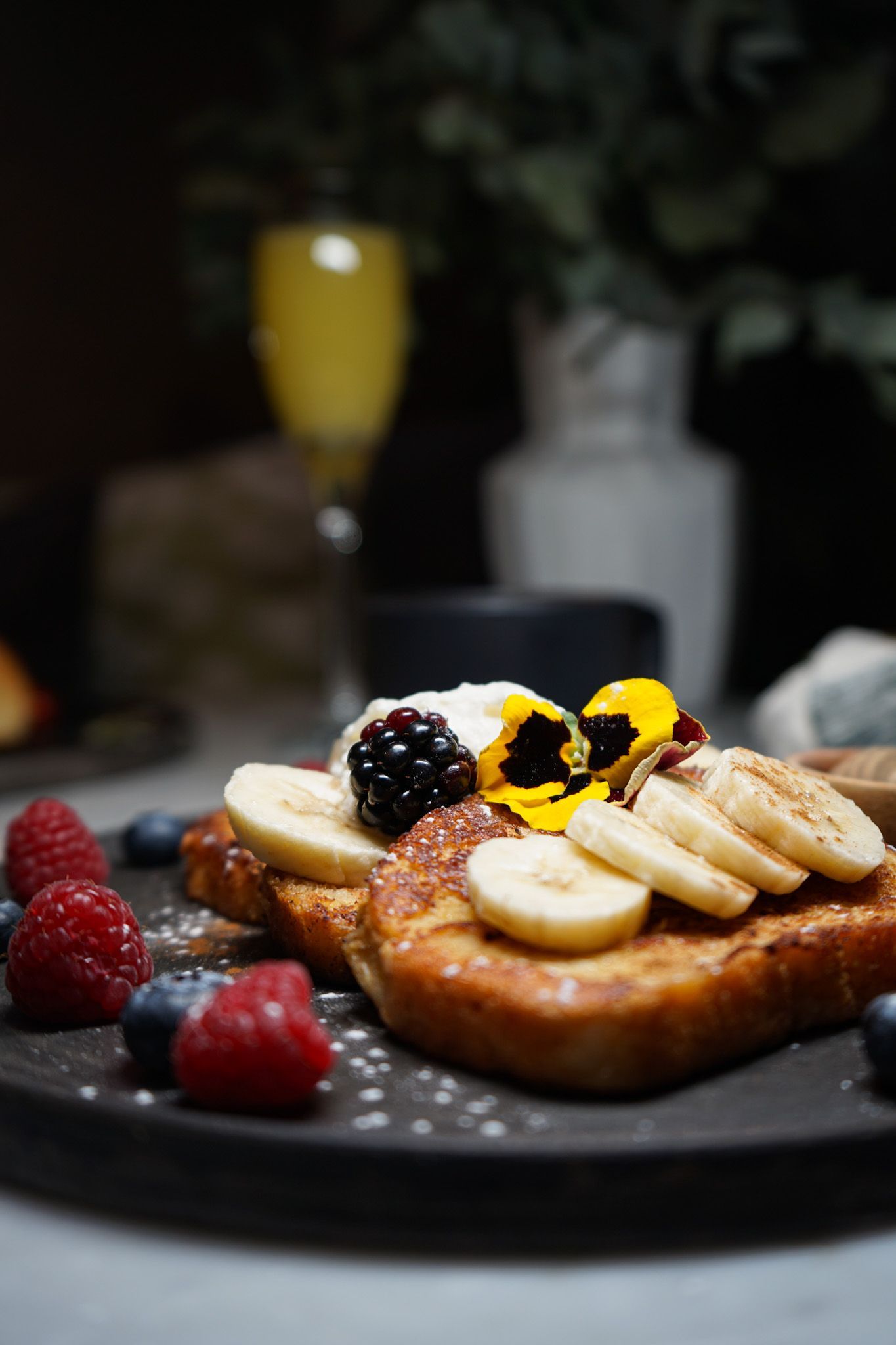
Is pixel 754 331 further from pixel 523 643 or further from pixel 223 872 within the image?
pixel 223 872

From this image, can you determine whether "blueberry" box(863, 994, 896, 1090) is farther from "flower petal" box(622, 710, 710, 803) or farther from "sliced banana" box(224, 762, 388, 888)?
"sliced banana" box(224, 762, 388, 888)

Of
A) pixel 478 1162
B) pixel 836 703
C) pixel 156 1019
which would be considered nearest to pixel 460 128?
pixel 836 703

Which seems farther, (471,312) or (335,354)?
(471,312)

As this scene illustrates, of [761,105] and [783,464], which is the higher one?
[761,105]

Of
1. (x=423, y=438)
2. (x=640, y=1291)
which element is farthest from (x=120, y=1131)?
(x=423, y=438)

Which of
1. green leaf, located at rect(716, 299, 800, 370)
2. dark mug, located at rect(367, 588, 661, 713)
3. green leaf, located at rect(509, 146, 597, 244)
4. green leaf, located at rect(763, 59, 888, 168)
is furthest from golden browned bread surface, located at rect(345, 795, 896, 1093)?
green leaf, located at rect(763, 59, 888, 168)

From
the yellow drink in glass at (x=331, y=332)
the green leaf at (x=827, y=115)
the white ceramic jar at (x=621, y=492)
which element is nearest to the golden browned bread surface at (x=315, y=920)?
the white ceramic jar at (x=621, y=492)

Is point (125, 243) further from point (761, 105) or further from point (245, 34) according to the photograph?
point (761, 105)
